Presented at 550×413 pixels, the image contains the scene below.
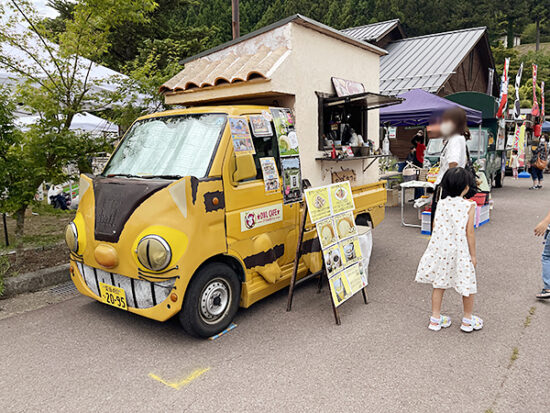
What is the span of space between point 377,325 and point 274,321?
102 cm

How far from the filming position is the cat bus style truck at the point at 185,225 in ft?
10.9

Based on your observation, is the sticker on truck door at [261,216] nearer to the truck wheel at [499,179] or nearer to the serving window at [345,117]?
the serving window at [345,117]

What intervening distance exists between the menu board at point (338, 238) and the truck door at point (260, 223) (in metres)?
0.50

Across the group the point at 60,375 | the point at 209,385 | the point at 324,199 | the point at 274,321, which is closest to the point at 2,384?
the point at 60,375

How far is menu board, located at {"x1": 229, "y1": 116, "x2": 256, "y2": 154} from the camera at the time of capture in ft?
12.4

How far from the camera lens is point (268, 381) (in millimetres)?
2928

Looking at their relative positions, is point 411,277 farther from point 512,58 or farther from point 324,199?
point 512,58

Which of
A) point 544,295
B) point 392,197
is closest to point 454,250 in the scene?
point 544,295

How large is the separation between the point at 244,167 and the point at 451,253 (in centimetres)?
208

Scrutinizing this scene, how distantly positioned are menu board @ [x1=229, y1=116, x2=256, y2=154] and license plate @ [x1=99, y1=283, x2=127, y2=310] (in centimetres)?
171

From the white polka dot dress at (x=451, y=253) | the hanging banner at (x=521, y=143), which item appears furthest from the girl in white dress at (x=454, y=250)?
the hanging banner at (x=521, y=143)

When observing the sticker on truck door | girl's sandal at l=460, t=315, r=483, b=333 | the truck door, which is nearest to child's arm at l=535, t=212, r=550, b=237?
girl's sandal at l=460, t=315, r=483, b=333

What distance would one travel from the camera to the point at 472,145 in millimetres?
11422

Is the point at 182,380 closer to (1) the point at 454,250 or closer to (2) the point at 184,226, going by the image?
(2) the point at 184,226
